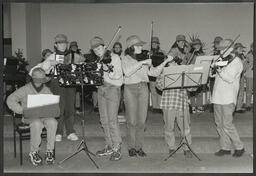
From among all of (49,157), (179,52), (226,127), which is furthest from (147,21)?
(49,157)

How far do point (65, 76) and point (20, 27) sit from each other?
482 cm

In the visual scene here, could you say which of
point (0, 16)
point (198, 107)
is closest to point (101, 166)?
point (0, 16)

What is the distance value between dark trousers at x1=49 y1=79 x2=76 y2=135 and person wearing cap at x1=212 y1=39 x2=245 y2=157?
2.30m

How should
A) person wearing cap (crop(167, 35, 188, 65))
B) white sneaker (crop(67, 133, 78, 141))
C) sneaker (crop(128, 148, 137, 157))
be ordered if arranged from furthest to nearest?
white sneaker (crop(67, 133, 78, 141)), sneaker (crop(128, 148, 137, 157)), person wearing cap (crop(167, 35, 188, 65))

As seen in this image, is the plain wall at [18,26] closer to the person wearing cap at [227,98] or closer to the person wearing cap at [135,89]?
the person wearing cap at [135,89]

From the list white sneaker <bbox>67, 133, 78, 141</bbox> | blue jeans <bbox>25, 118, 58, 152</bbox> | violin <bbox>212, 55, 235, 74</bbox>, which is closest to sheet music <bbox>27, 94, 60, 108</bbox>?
blue jeans <bbox>25, 118, 58, 152</bbox>

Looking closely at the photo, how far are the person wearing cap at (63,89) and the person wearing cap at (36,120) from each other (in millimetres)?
400

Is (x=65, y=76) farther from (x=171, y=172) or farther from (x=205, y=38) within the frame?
(x=205, y=38)

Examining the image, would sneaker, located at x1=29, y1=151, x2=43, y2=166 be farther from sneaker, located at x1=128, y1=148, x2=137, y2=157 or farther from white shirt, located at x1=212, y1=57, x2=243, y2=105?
white shirt, located at x1=212, y1=57, x2=243, y2=105

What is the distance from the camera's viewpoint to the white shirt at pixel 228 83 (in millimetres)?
7320

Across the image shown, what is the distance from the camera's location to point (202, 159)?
301 inches

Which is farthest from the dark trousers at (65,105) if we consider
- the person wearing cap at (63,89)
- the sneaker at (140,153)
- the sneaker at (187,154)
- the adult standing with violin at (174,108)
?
the sneaker at (187,154)

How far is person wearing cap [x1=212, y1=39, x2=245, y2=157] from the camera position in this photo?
7332 millimetres

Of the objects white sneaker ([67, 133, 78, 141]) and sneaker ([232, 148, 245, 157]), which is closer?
sneaker ([232, 148, 245, 157])
